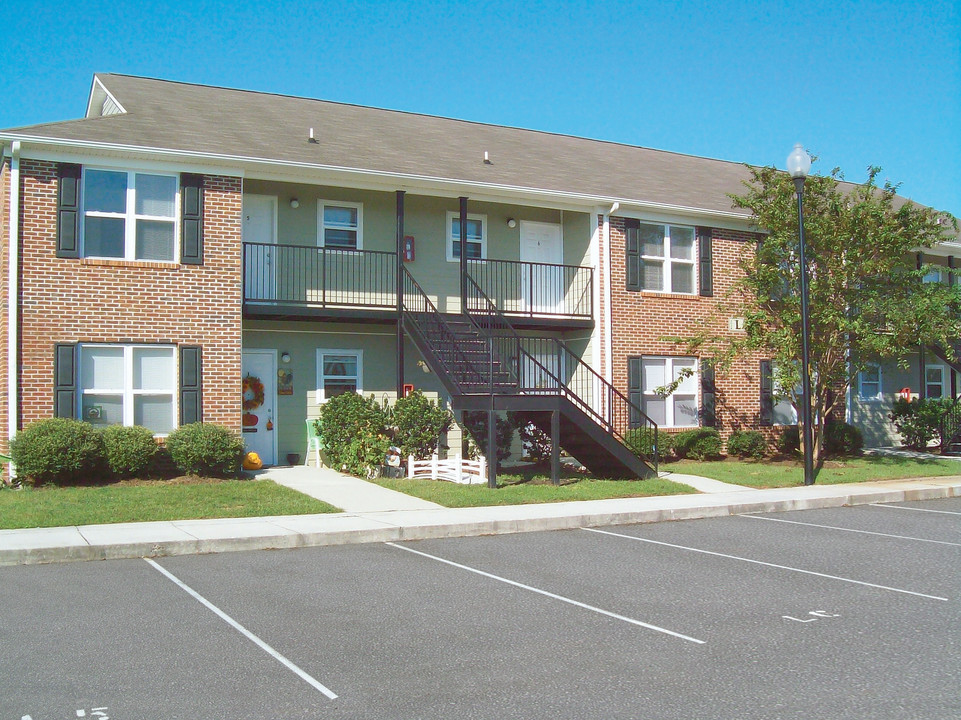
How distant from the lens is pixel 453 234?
1988 cm

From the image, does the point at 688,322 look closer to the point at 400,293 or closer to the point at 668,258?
the point at 668,258

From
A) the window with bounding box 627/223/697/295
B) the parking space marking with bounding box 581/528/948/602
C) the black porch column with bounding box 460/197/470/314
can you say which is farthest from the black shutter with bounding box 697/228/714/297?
the parking space marking with bounding box 581/528/948/602

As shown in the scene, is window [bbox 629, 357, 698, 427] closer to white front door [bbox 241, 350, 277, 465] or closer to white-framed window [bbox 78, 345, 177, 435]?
white front door [bbox 241, 350, 277, 465]

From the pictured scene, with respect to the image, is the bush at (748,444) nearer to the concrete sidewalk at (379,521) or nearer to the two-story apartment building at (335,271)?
the two-story apartment building at (335,271)

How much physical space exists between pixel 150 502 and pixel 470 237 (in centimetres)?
974

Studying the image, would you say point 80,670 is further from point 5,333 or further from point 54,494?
point 5,333

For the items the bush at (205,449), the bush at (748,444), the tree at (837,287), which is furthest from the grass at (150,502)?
the bush at (748,444)

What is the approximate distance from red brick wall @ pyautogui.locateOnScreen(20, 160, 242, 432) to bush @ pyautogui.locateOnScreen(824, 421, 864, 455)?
44.7 ft

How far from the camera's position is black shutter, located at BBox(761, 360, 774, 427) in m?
21.5

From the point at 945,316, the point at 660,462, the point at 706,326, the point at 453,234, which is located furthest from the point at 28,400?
the point at 945,316

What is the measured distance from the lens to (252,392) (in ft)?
58.5

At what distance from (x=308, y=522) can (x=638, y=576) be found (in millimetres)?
4579

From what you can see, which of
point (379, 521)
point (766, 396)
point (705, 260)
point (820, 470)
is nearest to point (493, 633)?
point (379, 521)

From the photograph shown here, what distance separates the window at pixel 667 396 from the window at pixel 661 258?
1.64 meters
